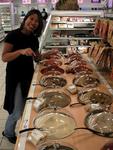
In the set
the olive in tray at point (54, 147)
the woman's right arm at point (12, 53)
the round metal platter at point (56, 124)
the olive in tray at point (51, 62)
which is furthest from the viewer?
the olive in tray at point (51, 62)

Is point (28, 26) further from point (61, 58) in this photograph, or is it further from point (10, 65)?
point (61, 58)

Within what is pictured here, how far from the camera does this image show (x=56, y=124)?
1.86 metres

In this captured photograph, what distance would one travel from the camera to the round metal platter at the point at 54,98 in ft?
7.20

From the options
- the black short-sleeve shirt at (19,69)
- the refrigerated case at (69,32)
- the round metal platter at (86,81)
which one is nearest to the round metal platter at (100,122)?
the round metal platter at (86,81)

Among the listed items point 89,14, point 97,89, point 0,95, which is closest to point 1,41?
point 0,95

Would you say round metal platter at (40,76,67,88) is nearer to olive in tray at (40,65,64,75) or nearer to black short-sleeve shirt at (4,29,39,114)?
olive in tray at (40,65,64,75)

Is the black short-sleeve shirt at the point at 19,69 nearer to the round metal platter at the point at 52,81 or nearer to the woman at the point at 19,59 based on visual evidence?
the woman at the point at 19,59

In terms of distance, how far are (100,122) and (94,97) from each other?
18.9 inches

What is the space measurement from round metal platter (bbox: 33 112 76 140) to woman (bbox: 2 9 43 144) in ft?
3.75

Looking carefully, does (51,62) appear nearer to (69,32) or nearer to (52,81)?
(52,81)

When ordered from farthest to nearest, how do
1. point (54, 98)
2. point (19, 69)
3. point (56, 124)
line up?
point (19, 69) < point (54, 98) < point (56, 124)

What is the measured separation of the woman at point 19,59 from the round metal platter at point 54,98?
0.71m

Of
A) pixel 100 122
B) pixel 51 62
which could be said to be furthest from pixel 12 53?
pixel 100 122

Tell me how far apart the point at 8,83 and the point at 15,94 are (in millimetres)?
158
